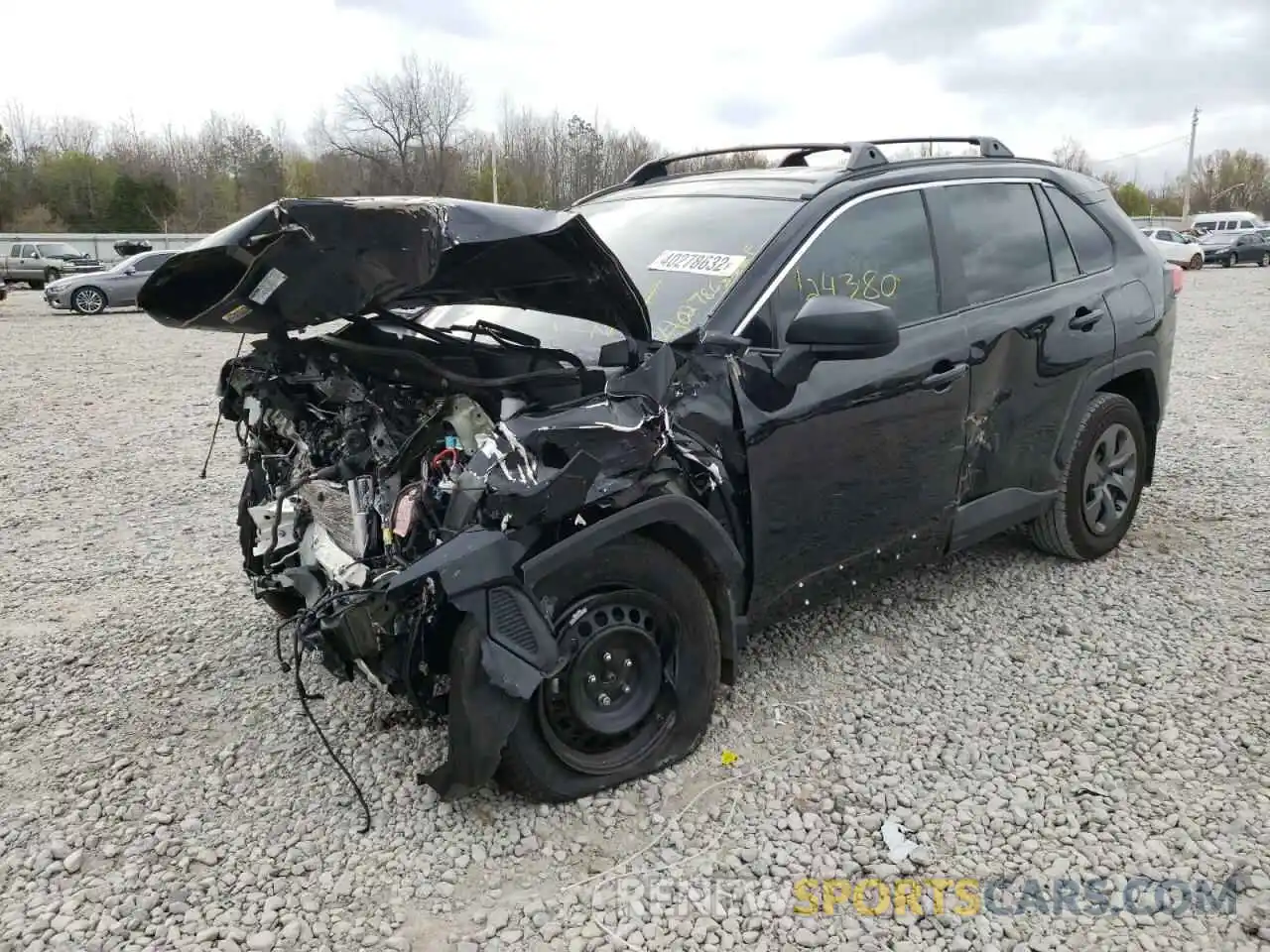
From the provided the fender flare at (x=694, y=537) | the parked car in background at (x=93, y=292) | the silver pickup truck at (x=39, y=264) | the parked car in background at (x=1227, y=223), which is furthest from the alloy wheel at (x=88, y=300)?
the parked car in background at (x=1227, y=223)

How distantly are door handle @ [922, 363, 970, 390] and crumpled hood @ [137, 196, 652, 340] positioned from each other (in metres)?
1.22

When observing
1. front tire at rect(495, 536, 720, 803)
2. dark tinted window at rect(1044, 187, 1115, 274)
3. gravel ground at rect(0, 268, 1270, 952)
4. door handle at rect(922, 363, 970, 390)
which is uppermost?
dark tinted window at rect(1044, 187, 1115, 274)

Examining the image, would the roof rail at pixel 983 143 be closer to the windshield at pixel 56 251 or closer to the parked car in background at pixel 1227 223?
the windshield at pixel 56 251

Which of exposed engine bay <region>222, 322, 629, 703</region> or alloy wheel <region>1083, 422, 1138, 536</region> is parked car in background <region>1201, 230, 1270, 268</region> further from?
exposed engine bay <region>222, 322, 629, 703</region>

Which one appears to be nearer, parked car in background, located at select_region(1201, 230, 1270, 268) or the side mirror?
the side mirror

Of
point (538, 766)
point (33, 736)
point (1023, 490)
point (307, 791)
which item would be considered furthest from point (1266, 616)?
point (33, 736)

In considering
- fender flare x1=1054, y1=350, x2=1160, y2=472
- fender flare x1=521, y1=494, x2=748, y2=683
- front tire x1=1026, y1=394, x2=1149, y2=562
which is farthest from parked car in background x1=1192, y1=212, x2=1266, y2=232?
fender flare x1=521, y1=494, x2=748, y2=683

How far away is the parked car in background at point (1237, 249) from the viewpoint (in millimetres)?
35031

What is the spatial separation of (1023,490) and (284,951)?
341 cm

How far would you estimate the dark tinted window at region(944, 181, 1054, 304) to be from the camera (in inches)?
157

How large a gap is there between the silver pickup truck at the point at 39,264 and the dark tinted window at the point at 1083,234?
105 feet

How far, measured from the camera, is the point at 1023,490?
14.2ft

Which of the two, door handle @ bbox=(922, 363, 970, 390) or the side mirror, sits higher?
the side mirror

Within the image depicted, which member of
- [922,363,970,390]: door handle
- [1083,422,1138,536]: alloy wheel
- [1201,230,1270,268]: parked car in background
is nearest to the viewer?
[922,363,970,390]: door handle
